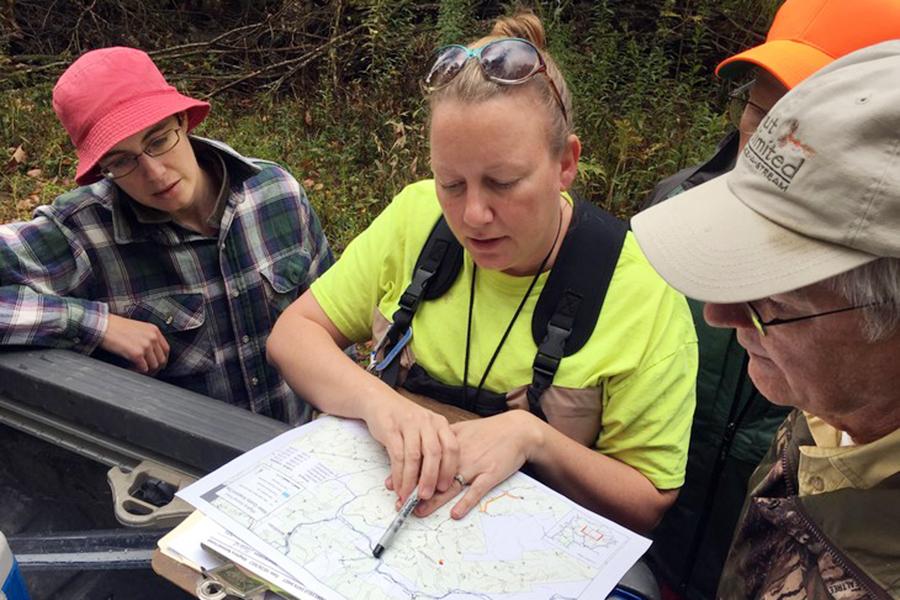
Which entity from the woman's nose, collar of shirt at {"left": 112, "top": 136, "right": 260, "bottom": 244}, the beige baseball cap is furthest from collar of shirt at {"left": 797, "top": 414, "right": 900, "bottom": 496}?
collar of shirt at {"left": 112, "top": 136, "right": 260, "bottom": 244}

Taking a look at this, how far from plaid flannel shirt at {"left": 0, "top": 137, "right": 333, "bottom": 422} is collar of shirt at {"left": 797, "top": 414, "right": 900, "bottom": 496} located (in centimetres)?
175

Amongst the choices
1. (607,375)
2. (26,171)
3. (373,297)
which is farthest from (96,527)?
(26,171)

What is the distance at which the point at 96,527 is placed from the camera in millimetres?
2012

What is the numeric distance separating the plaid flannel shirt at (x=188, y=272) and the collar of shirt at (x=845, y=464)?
1751 mm

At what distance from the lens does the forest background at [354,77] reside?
15.2 feet

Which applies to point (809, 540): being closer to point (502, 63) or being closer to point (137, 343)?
point (502, 63)

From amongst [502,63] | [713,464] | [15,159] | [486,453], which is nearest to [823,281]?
[486,453]

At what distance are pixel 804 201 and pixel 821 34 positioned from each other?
1020 millimetres

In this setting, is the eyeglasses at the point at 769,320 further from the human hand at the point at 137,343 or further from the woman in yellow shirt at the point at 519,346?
the human hand at the point at 137,343

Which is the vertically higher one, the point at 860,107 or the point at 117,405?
the point at 860,107

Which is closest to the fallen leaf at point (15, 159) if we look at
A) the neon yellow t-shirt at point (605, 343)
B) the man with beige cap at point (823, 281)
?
the neon yellow t-shirt at point (605, 343)

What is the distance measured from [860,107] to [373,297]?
122 centimetres

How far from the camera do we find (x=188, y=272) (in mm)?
2324

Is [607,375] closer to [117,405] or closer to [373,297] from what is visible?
[373,297]
